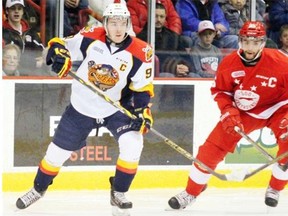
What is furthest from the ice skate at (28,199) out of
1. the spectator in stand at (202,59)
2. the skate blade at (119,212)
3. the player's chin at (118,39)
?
the spectator in stand at (202,59)

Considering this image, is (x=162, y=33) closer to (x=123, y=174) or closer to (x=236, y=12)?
(x=236, y=12)

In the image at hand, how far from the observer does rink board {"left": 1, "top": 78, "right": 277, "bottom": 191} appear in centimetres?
501

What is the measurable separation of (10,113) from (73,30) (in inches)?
22.8

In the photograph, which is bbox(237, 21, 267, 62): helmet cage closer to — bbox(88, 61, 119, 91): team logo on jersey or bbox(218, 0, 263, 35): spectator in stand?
bbox(88, 61, 119, 91): team logo on jersey

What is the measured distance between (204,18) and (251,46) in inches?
49.5

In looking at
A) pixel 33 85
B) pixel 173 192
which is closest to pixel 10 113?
pixel 33 85

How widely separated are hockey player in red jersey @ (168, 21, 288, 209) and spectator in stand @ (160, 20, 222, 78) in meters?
1.01

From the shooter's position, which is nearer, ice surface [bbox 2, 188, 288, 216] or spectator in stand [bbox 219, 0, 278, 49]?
ice surface [bbox 2, 188, 288, 216]

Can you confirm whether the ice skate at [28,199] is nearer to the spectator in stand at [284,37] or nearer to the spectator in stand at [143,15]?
the spectator in stand at [143,15]

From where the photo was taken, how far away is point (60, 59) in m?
4.07

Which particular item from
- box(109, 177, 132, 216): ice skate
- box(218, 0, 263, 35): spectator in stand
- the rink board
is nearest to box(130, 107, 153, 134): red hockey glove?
box(109, 177, 132, 216): ice skate

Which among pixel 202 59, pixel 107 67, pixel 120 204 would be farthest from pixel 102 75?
pixel 202 59

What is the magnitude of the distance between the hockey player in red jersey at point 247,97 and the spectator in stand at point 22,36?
1127 millimetres

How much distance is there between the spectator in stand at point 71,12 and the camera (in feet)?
17.1
